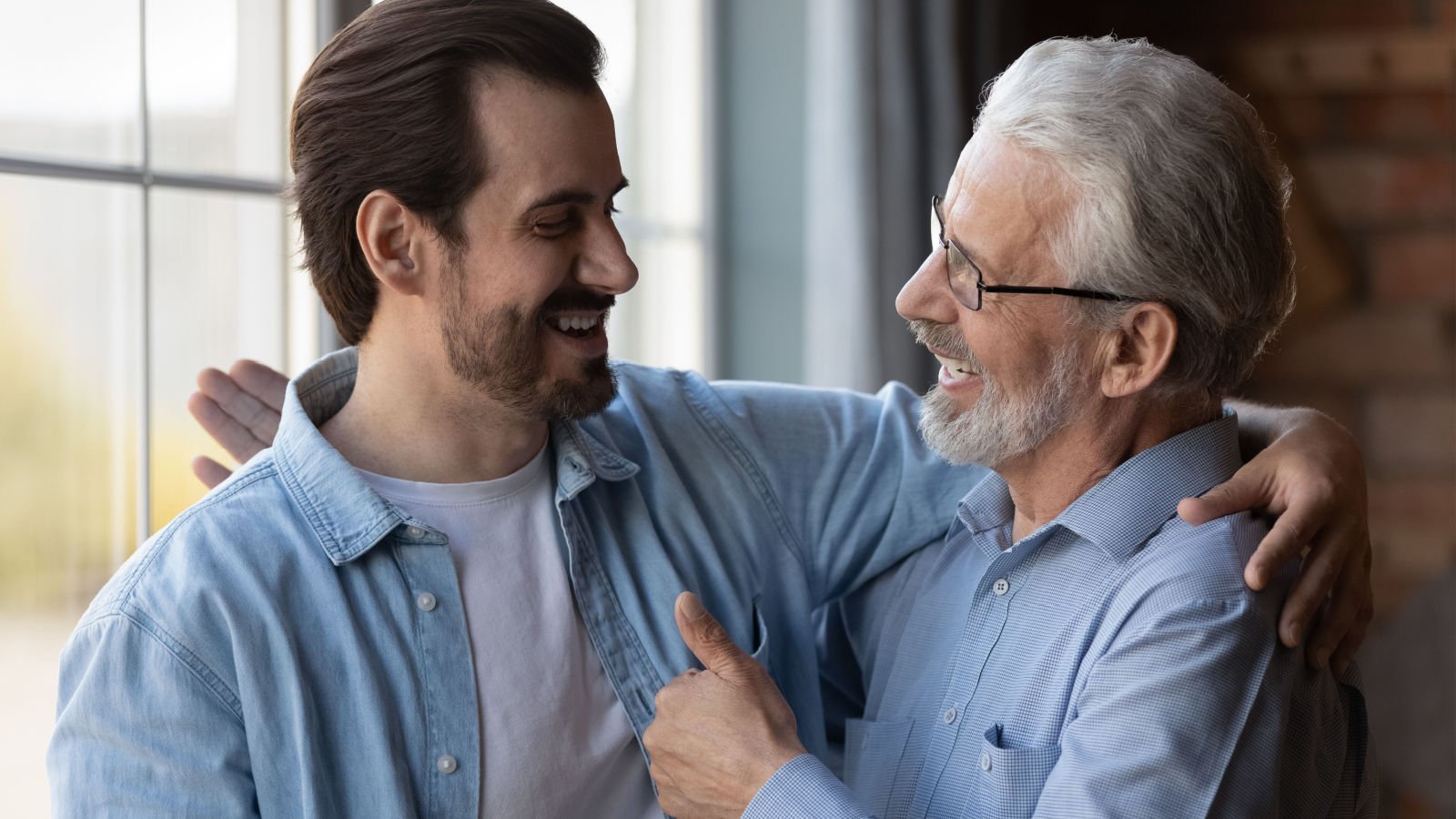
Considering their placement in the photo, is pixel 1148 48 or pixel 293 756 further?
pixel 1148 48

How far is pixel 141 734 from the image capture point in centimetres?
118

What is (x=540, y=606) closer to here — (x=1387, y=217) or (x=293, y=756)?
(x=293, y=756)

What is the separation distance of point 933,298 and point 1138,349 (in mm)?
221

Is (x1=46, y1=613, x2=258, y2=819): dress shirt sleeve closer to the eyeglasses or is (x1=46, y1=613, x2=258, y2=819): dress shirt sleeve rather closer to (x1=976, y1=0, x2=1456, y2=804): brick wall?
the eyeglasses

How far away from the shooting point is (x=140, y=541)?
65.4 inches

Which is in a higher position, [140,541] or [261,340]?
[261,340]

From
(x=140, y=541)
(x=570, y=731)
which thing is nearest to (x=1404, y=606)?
(x=570, y=731)

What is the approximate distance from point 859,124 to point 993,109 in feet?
4.29

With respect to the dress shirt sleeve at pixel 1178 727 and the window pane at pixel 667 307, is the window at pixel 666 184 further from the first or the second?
the dress shirt sleeve at pixel 1178 727

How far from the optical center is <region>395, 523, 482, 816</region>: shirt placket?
1307 mm

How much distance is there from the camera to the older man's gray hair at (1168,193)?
1.34 meters

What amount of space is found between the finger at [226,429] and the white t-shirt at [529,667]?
0.26 meters

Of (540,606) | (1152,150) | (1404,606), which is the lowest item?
(1404,606)

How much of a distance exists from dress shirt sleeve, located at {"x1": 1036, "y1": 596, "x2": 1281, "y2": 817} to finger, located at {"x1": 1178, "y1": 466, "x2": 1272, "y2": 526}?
106mm
